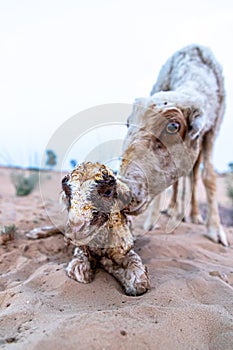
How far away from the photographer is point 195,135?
3.27 metres

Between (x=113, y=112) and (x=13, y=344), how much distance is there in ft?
6.01

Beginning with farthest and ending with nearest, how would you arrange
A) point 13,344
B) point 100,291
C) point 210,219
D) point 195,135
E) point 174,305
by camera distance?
point 210,219 → point 195,135 → point 100,291 → point 174,305 → point 13,344

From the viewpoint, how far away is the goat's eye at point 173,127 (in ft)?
10.0

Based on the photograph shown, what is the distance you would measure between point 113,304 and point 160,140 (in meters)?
1.67

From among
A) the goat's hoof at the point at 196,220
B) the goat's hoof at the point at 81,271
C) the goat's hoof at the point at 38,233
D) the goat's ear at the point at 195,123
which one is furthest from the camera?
the goat's hoof at the point at 196,220

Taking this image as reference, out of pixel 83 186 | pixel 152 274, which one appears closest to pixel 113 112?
pixel 83 186

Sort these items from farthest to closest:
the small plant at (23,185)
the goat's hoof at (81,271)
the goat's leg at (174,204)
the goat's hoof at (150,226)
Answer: the small plant at (23,185)
the goat's leg at (174,204)
the goat's hoof at (150,226)
the goat's hoof at (81,271)

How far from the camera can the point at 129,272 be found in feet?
7.42

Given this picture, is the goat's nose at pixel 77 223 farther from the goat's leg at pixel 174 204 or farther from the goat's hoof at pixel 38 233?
the goat's leg at pixel 174 204

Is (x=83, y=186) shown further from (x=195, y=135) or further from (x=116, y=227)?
(x=195, y=135)

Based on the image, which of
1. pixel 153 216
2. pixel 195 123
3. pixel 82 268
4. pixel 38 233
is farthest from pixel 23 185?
pixel 82 268

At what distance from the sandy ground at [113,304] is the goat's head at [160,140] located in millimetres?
749

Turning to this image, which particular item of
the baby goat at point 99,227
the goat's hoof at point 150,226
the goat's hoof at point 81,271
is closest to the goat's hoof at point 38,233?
the baby goat at point 99,227

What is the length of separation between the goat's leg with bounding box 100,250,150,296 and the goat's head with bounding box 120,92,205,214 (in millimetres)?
530
